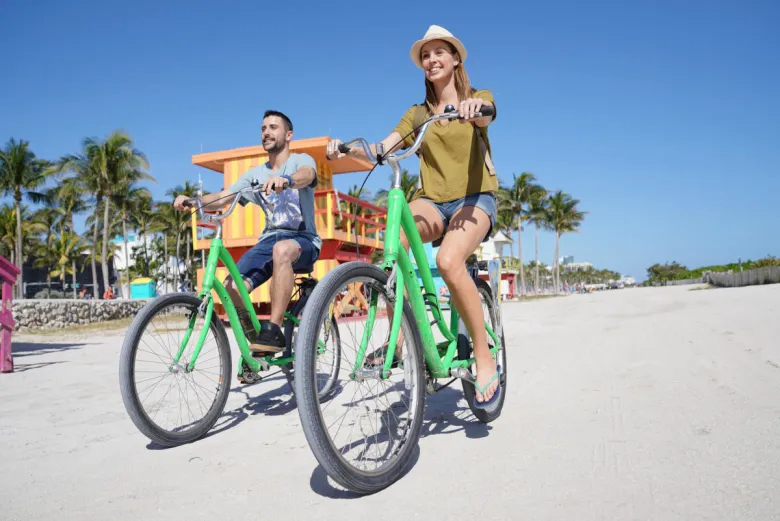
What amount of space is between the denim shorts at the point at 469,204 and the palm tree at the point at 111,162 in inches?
1752

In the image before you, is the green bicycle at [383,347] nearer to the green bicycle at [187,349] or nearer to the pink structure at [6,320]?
the green bicycle at [187,349]

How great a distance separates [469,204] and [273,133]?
1859 millimetres

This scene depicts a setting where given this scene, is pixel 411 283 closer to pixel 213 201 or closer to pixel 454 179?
pixel 454 179

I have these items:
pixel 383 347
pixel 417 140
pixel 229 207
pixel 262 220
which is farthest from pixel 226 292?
pixel 262 220

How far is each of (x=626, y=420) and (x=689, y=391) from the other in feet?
2.84

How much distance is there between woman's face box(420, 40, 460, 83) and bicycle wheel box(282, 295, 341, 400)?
5.67 feet

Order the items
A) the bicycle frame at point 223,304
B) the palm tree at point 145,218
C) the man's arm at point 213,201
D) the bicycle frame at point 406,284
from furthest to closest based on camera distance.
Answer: the palm tree at point 145,218 < the man's arm at point 213,201 < the bicycle frame at point 223,304 < the bicycle frame at point 406,284

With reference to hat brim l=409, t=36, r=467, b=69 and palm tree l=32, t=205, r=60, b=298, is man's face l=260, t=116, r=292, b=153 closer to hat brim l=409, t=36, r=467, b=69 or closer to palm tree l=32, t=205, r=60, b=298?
hat brim l=409, t=36, r=467, b=69

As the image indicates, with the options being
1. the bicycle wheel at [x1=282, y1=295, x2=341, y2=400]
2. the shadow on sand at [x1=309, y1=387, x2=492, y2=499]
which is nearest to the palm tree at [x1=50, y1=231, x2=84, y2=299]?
the bicycle wheel at [x1=282, y1=295, x2=341, y2=400]

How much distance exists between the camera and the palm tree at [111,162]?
41.8 meters

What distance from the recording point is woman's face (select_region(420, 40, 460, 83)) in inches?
119

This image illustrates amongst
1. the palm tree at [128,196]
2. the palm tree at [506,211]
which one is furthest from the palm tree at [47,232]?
the palm tree at [506,211]

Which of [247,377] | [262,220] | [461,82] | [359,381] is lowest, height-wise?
[247,377]

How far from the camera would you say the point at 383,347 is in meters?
2.33
